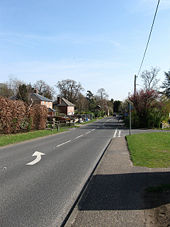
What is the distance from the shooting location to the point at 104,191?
17.7ft

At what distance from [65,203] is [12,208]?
1.06 m

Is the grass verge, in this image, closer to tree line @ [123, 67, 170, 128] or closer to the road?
the road

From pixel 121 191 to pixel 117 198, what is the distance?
50 cm

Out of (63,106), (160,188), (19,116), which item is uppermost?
(63,106)

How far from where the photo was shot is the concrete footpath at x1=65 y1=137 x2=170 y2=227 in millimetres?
3850

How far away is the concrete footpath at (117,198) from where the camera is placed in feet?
12.6

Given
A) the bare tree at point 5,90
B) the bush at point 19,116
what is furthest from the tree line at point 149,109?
the bare tree at point 5,90

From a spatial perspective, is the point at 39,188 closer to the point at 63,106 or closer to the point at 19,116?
the point at 19,116

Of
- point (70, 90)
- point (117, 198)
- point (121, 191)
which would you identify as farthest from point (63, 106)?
point (117, 198)

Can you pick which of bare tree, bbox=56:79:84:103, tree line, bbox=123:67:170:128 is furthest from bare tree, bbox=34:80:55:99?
tree line, bbox=123:67:170:128

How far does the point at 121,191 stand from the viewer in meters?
5.37

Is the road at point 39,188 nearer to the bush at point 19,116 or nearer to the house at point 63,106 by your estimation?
the bush at point 19,116

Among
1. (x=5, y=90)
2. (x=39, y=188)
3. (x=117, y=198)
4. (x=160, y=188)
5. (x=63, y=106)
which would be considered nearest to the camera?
(x=117, y=198)

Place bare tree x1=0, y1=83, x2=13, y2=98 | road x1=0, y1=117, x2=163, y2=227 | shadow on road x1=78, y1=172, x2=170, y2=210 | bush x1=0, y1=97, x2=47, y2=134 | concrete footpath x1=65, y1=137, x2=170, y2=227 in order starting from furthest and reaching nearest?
1. bare tree x1=0, y1=83, x2=13, y2=98
2. bush x1=0, y1=97, x2=47, y2=134
3. shadow on road x1=78, y1=172, x2=170, y2=210
4. road x1=0, y1=117, x2=163, y2=227
5. concrete footpath x1=65, y1=137, x2=170, y2=227
